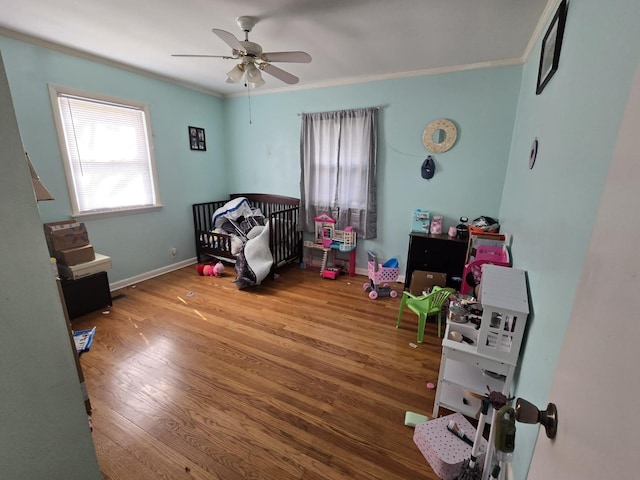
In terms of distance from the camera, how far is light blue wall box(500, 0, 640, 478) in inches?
30.1

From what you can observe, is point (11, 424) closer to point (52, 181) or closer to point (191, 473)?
point (191, 473)

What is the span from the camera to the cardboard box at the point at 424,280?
2.79 m

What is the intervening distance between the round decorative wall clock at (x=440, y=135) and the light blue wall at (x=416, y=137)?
0.17 feet

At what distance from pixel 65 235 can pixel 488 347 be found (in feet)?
11.3

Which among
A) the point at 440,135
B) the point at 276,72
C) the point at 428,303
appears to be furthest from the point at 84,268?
the point at 440,135

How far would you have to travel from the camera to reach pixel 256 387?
1.82 metres

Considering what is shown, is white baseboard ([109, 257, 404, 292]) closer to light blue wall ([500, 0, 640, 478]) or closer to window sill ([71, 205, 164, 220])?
window sill ([71, 205, 164, 220])

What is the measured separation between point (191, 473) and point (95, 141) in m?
3.24

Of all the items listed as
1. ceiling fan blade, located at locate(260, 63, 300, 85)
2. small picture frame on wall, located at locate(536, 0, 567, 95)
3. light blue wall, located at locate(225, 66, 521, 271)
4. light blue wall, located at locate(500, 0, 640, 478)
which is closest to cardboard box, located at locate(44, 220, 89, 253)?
ceiling fan blade, located at locate(260, 63, 300, 85)

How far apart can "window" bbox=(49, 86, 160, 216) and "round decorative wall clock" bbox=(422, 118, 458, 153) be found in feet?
10.9

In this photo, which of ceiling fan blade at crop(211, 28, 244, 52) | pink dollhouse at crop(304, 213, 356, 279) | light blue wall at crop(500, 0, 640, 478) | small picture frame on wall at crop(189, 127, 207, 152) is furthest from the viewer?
small picture frame on wall at crop(189, 127, 207, 152)

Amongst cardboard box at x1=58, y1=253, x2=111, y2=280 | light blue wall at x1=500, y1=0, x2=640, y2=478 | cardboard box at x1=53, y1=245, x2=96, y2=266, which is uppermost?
light blue wall at x1=500, y1=0, x2=640, y2=478

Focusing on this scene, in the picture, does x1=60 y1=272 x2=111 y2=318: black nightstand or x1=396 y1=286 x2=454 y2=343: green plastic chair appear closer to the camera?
x1=396 y1=286 x2=454 y2=343: green plastic chair

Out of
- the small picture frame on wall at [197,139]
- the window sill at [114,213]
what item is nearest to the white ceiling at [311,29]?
the small picture frame on wall at [197,139]
